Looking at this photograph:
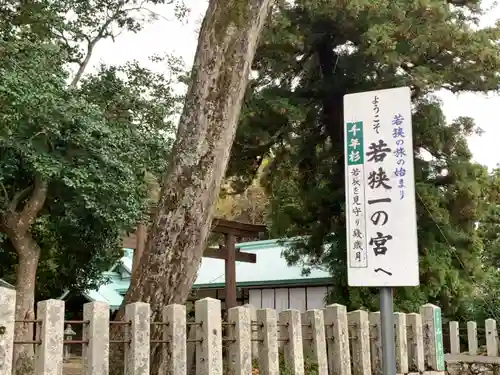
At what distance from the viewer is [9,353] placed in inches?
136

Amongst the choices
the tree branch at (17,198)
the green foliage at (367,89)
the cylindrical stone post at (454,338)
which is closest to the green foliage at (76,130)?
the tree branch at (17,198)

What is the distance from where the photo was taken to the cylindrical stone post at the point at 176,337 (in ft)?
13.9

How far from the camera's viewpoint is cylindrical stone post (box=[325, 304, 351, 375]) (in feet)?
17.9

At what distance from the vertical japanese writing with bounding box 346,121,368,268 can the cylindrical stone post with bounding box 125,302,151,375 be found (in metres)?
1.53

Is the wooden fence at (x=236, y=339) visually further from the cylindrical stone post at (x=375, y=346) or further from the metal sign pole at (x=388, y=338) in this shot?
the metal sign pole at (x=388, y=338)

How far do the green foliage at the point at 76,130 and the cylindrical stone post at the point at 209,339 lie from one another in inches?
171

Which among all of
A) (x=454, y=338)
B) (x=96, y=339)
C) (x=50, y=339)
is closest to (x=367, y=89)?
(x=454, y=338)

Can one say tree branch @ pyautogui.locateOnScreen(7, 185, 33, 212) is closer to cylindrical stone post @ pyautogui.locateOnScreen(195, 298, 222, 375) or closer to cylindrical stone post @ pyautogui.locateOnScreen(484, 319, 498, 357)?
cylindrical stone post @ pyautogui.locateOnScreen(195, 298, 222, 375)

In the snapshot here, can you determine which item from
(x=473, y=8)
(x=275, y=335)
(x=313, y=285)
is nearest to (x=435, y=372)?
(x=275, y=335)

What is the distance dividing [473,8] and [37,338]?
1012 centimetres

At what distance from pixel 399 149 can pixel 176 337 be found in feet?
6.99

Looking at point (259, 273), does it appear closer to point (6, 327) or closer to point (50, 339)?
point (50, 339)

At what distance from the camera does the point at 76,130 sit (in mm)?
8617

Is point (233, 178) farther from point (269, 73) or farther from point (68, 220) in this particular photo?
point (68, 220)
